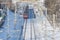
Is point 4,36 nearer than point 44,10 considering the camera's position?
Yes

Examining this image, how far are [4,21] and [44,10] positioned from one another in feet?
1.27

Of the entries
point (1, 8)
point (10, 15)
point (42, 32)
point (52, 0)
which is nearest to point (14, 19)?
point (10, 15)

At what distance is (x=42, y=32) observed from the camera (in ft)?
5.32

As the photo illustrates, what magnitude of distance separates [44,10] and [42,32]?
8.2 inches

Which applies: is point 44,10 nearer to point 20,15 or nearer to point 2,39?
point 20,15

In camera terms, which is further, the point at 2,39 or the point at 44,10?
the point at 44,10

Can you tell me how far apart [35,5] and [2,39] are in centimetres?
43

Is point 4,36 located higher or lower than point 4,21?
lower

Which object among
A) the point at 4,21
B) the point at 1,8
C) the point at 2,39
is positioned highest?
the point at 1,8

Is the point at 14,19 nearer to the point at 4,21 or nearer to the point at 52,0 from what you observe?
the point at 4,21

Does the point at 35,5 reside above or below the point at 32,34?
above

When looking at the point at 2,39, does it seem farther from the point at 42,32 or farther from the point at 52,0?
the point at 52,0

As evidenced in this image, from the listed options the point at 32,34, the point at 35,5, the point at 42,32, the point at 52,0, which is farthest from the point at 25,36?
the point at 52,0

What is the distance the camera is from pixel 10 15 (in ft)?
5.13
